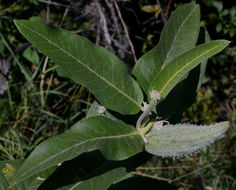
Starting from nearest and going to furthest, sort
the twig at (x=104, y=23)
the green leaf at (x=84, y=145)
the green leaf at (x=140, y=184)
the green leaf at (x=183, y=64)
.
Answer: the green leaf at (x=84, y=145)
the green leaf at (x=183, y=64)
the green leaf at (x=140, y=184)
the twig at (x=104, y=23)

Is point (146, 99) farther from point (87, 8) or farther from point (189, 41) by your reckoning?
point (87, 8)

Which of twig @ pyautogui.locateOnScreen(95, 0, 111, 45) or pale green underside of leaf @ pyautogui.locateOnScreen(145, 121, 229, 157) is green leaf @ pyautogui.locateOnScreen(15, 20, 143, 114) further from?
twig @ pyautogui.locateOnScreen(95, 0, 111, 45)

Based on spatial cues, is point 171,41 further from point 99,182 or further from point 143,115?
point 99,182

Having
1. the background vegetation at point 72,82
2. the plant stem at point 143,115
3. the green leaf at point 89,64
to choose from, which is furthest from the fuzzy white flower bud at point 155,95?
the background vegetation at point 72,82

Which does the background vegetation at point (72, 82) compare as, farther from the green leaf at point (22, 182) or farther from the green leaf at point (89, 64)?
the green leaf at point (89, 64)

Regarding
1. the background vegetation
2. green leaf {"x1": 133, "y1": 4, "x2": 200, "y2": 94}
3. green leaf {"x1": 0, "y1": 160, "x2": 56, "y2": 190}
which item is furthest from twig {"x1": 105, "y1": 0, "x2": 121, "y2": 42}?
green leaf {"x1": 0, "y1": 160, "x2": 56, "y2": 190}

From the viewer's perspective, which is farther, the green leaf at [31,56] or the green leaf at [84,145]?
the green leaf at [31,56]

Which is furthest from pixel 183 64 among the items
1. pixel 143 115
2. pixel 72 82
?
pixel 72 82
